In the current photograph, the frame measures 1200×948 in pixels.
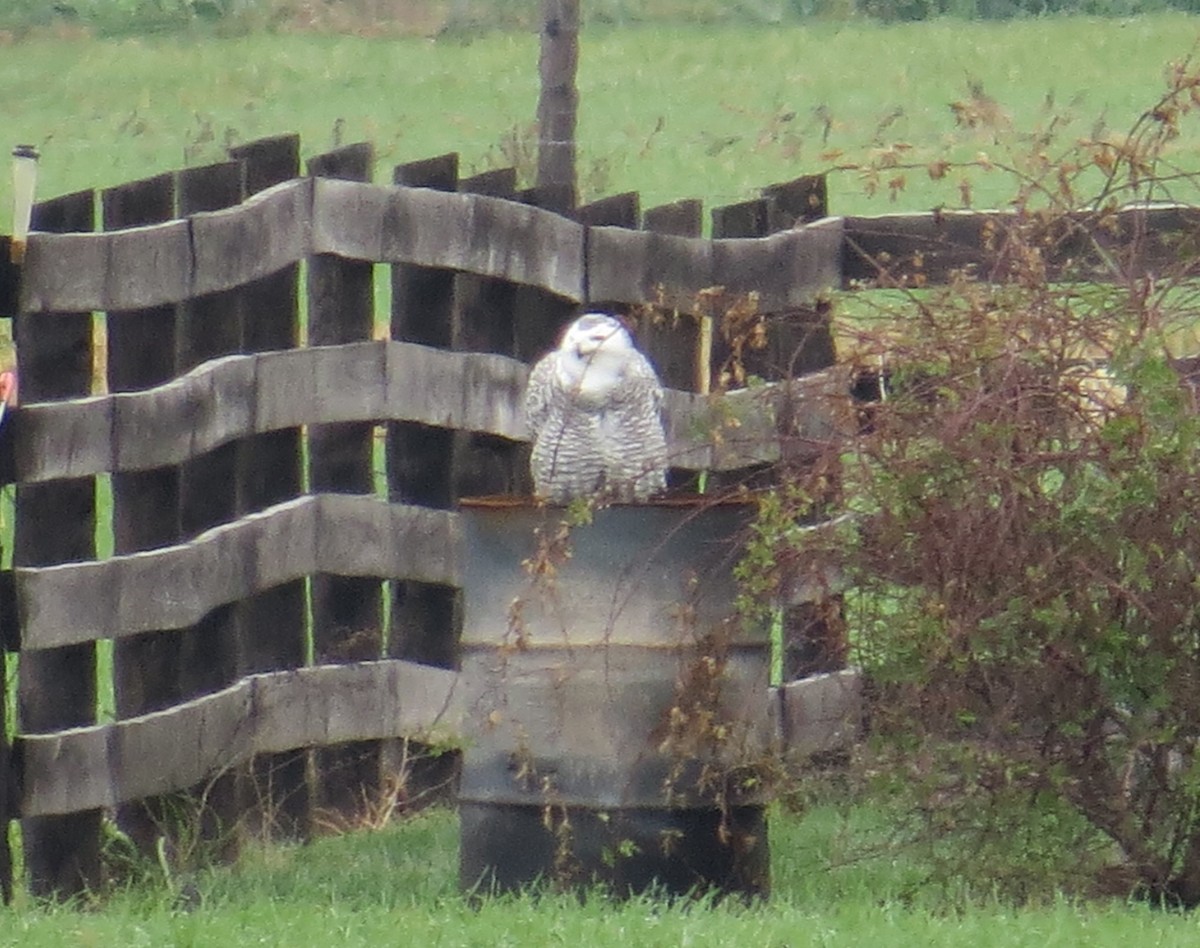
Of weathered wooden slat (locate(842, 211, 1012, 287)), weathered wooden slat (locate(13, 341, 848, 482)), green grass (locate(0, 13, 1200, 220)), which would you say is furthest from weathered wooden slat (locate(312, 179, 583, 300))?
green grass (locate(0, 13, 1200, 220))

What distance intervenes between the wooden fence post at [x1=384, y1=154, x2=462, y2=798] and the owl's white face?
99 cm

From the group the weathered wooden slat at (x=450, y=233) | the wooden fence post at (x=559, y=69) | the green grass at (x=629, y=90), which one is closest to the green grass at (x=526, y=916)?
the weathered wooden slat at (x=450, y=233)

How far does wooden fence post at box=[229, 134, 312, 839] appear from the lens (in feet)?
22.4

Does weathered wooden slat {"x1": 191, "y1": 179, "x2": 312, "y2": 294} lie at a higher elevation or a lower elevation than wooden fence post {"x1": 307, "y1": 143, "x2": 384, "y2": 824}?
higher

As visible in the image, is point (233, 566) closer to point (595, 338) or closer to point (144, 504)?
point (144, 504)

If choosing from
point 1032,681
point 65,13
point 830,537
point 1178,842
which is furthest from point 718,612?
point 65,13

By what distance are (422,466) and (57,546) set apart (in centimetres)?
127

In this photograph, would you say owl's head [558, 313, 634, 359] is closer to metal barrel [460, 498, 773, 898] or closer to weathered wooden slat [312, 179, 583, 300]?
metal barrel [460, 498, 773, 898]

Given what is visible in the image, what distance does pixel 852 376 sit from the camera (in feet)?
20.4

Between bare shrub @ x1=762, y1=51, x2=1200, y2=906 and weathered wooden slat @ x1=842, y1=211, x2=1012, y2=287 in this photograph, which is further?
weathered wooden slat @ x1=842, y1=211, x2=1012, y2=287

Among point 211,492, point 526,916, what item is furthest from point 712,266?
point 526,916

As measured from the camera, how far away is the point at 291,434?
6.93 meters

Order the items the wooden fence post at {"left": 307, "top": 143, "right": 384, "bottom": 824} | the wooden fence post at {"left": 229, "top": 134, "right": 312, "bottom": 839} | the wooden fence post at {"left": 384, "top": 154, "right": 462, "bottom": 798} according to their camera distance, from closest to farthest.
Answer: the wooden fence post at {"left": 229, "top": 134, "right": 312, "bottom": 839}
the wooden fence post at {"left": 307, "top": 143, "right": 384, "bottom": 824}
the wooden fence post at {"left": 384, "top": 154, "right": 462, "bottom": 798}

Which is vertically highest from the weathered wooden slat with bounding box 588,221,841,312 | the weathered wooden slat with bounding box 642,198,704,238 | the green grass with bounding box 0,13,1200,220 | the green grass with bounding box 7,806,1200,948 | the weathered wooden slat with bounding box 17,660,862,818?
the green grass with bounding box 0,13,1200,220
